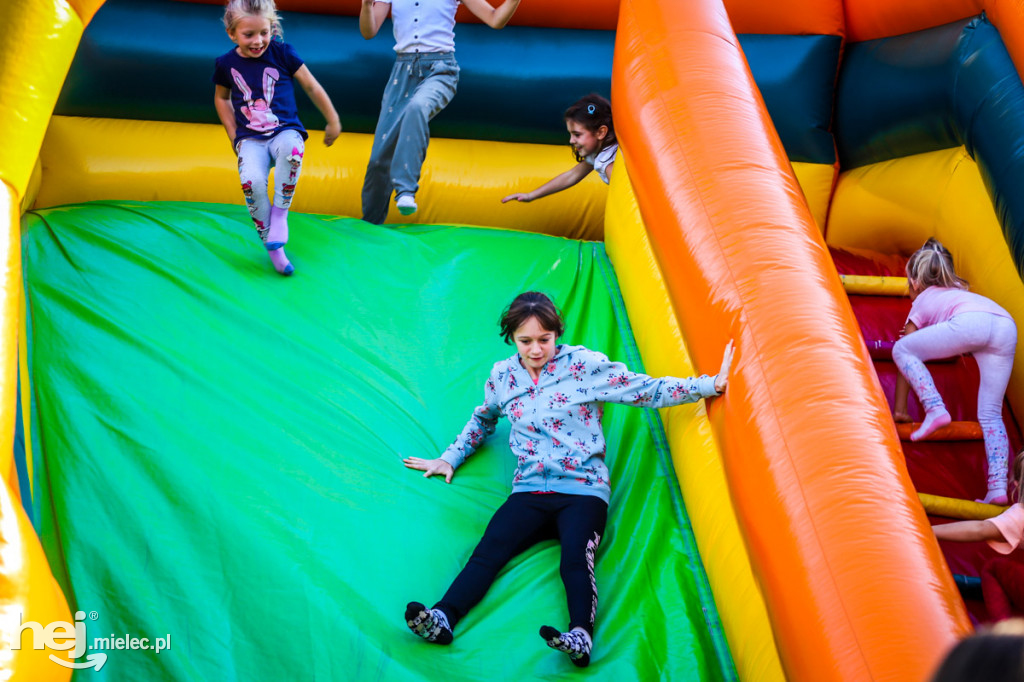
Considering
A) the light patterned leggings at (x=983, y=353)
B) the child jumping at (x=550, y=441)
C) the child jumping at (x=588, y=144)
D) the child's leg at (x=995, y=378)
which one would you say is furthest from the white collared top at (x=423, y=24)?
the child's leg at (x=995, y=378)

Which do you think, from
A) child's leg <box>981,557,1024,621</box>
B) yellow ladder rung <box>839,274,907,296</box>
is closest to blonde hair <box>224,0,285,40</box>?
yellow ladder rung <box>839,274,907,296</box>

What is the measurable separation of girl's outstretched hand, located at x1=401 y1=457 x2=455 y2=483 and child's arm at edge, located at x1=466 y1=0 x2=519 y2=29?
1.66m

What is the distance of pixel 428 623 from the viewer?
1.76m

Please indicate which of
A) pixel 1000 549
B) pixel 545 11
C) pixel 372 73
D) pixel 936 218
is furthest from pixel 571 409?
pixel 545 11

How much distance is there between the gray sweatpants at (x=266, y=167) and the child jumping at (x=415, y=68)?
1.69 feet

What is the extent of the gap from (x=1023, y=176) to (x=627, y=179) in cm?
118

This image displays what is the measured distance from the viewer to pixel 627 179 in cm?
304

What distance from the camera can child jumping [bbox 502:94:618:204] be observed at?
3.28m

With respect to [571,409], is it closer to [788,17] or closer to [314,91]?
[314,91]

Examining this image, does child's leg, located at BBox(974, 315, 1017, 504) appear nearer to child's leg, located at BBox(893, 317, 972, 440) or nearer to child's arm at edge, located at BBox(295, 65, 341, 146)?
child's leg, located at BBox(893, 317, 972, 440)

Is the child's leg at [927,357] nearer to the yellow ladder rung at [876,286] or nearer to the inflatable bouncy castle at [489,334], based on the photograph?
the inflatable bouncy castle at [489,334]

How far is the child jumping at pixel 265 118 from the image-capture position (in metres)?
2.71

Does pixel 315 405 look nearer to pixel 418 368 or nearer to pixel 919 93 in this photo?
pixel 418 368

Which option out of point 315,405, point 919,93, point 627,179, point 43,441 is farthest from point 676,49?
point 43,441
